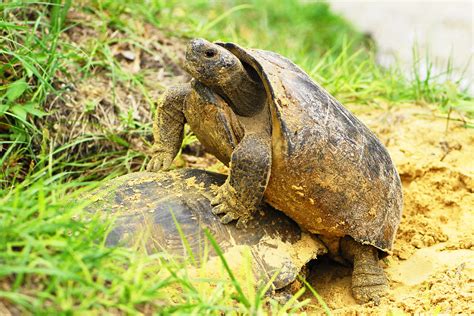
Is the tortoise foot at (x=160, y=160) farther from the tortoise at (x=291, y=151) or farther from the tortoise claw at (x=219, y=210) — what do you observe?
the tortoise claw at (x=219, y=210)

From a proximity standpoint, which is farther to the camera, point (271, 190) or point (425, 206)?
point (425, 206)

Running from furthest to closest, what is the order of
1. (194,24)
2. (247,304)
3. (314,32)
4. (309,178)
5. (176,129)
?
1. (314,32)
2. (194,24)
3. (176,129)
4. (309,178)
5. (247,304)

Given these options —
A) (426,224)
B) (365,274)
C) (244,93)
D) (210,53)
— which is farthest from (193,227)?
(426,224)

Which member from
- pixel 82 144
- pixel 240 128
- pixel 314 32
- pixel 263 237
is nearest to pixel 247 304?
pixel 263 237

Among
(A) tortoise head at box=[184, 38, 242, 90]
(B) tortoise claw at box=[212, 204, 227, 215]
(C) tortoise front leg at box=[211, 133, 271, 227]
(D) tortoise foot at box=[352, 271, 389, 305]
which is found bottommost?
(D) tortoise foot at box=[352, 271, 389, 305]

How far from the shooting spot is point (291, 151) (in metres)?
2.77

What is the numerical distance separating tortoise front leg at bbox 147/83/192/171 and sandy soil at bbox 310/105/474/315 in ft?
3.35

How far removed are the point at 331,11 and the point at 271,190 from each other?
686cm

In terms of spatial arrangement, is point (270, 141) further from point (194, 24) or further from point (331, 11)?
point (331, 11)

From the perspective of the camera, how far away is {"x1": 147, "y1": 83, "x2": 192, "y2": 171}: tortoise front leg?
3.19 metres

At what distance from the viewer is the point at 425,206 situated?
3859 millimetres

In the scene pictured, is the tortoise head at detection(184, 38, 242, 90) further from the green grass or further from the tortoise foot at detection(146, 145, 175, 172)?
the green grass

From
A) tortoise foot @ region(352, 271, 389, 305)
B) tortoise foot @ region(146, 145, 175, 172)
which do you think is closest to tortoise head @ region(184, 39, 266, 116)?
tortoise foot @ region(146, 145, 175, 172)

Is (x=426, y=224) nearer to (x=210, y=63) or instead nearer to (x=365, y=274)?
(x=365, y=274)
